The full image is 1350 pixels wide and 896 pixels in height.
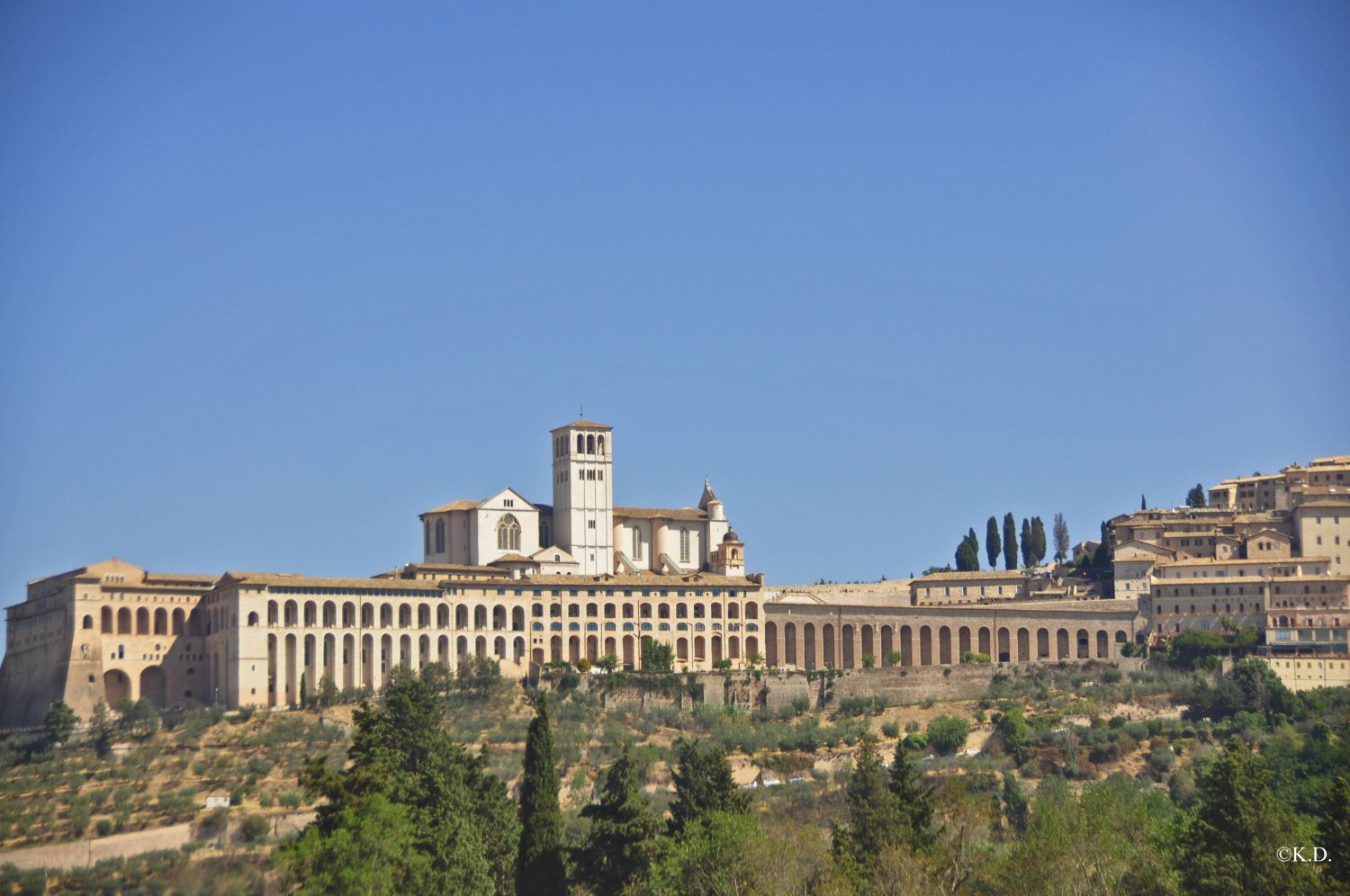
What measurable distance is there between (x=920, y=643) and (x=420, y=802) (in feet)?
171

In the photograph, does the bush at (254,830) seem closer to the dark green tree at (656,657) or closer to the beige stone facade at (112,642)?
the beige stone facade at (112,642)

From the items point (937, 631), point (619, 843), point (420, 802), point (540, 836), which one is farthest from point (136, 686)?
point (619, 843)

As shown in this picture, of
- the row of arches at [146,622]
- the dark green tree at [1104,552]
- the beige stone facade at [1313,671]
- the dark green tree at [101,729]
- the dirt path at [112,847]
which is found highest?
the dark green tree at [1104,552]

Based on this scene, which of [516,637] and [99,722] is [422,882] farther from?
[516,637]

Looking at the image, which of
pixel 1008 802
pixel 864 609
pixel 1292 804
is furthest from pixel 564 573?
pixel 1292 804

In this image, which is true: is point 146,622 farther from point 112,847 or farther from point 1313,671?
point 1313,671

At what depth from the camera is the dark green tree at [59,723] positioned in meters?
87.9

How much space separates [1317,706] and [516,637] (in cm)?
3428

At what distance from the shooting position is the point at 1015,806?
78.8 m

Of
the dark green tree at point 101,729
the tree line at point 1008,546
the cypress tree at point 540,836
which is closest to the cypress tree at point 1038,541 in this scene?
the tree line at point 1008,546

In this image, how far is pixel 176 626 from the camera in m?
95.9

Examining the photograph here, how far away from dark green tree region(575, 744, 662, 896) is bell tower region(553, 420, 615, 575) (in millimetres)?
48581

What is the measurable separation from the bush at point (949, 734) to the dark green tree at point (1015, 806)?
7.27 m

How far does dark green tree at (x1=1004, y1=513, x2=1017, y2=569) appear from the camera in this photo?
119 metres
